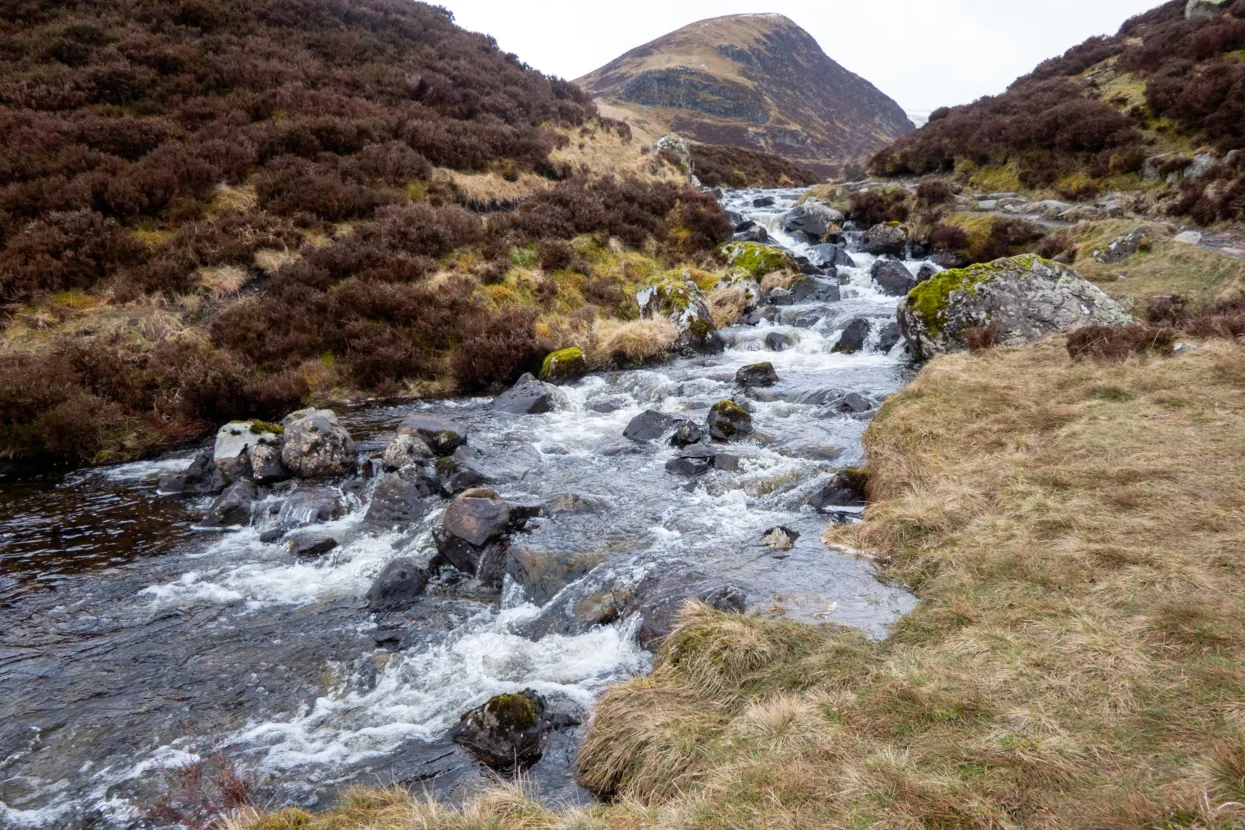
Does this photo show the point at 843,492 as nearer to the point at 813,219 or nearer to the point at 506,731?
the point at 506,731

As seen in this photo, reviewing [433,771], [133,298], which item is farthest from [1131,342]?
[133,298]

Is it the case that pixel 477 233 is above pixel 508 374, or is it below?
above

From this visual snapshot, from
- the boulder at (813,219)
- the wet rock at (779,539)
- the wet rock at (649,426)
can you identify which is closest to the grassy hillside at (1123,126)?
the boulder at (813,219)

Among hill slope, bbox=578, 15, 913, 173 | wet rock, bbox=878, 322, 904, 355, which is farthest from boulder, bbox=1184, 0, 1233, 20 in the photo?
hill slope, bbox=578, 15, 913, 173

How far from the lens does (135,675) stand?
6.55m

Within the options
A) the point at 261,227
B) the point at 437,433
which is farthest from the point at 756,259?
the point at 261,227

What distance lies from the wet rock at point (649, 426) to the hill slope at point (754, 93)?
8050 cm

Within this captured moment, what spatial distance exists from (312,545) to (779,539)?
6.64m

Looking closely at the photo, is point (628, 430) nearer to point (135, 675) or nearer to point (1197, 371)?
point (135, 675)

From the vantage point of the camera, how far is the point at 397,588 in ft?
26.1

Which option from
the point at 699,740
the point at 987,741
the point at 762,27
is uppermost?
the point at 762,27

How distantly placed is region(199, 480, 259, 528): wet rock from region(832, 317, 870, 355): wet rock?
49.4ft

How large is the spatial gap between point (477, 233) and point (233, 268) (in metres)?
7.13

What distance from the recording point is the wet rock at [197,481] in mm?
10992
